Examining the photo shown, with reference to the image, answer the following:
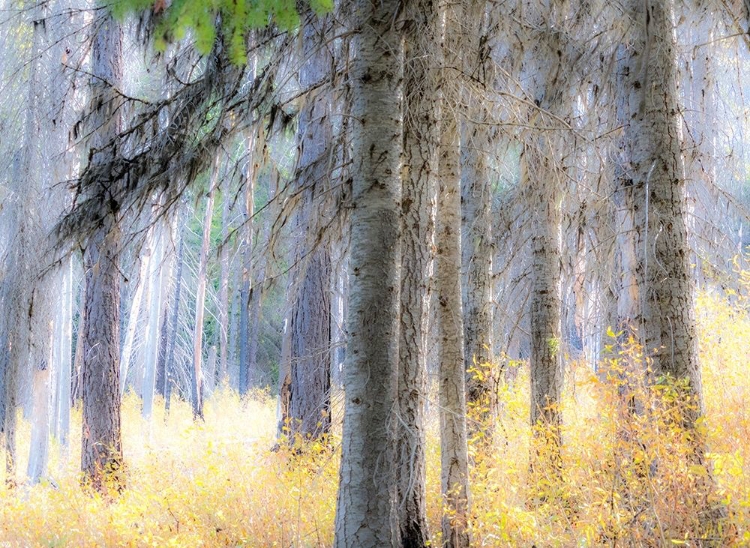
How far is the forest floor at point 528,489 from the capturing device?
14.0 ft

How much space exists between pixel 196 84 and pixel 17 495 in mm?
7072

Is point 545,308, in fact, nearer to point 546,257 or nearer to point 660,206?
point 546,257

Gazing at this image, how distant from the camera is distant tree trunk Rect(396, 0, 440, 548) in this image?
4.77 m

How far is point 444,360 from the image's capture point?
543 centimetres

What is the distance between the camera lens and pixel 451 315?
5.46 m

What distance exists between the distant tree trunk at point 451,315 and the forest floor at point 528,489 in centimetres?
19

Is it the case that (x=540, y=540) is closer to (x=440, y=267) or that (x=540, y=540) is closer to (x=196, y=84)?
(x=440, y=267)

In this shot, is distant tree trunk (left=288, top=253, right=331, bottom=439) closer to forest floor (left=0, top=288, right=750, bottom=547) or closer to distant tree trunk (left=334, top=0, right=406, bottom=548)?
forest floor (left=0, top=288, right=750, bottom=547)

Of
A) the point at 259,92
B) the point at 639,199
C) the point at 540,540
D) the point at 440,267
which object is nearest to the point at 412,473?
the point at 540,540

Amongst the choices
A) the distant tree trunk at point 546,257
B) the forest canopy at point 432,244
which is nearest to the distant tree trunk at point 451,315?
the forest canopy at point 432,244

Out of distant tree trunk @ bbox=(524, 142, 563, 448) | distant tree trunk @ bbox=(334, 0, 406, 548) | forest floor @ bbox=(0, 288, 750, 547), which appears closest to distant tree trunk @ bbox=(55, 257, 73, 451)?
Result: forest floor @ bbox=(0, 288, 750, 547)

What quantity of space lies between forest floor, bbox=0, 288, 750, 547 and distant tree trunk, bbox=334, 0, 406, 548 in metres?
0.34

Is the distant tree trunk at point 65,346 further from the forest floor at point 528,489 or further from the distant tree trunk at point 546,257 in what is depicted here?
the distant tree trunk at point 546,257

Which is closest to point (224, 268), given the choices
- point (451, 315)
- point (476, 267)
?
point (476, 267)
